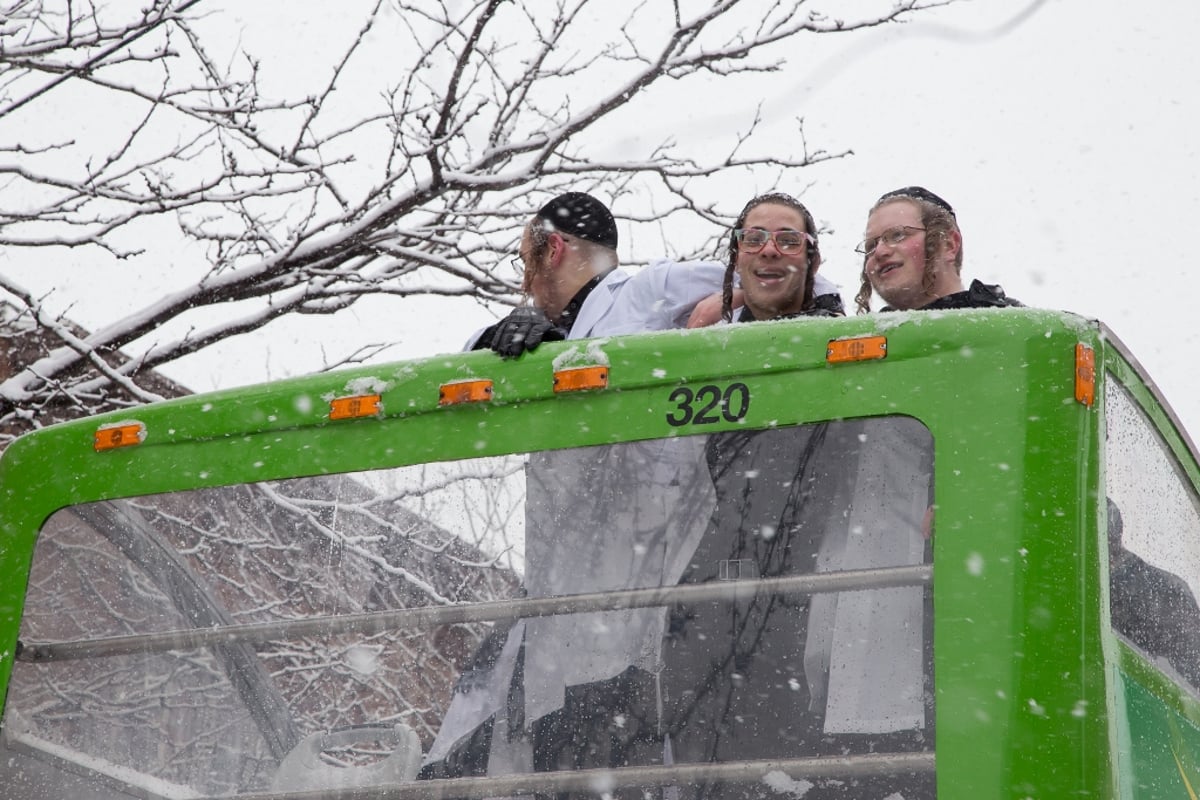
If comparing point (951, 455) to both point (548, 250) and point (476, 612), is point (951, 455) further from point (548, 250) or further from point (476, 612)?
point (548, 250)

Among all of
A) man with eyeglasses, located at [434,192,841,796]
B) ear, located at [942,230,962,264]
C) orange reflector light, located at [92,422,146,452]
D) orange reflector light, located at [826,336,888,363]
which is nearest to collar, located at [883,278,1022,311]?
ear, located at [942,230,962,264]

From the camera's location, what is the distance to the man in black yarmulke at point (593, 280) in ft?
13.7

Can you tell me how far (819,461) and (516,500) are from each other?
0.75 metres

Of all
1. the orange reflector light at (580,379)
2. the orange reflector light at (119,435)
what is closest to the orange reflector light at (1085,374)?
the orange reflector light at (580,379)

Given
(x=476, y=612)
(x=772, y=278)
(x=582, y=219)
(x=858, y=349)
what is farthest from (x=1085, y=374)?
(x=582, y=219)

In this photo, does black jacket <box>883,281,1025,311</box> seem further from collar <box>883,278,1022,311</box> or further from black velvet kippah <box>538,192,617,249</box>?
black velvet kippah <box>538,192,617,249</box>

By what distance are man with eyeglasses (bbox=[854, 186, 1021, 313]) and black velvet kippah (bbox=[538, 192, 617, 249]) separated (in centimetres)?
96

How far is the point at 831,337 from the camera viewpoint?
2939 millimetres

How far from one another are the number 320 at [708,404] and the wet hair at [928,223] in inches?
39.6

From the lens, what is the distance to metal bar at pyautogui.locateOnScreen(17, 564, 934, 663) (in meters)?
2.78

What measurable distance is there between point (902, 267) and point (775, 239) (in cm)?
40

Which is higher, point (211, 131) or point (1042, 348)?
point (211, 131)

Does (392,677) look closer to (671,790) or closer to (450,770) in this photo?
(450,770)

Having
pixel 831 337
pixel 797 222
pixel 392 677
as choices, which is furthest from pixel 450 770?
pixel 797 222
